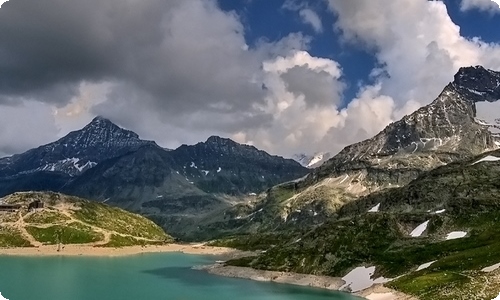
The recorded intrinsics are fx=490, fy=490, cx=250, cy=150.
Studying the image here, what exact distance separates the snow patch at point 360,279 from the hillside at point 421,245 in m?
1.97

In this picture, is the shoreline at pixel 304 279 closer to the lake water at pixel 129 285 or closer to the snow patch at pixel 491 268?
the lake water at pixel 129 285

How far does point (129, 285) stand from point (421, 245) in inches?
3384

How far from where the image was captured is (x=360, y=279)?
13500 centimetres

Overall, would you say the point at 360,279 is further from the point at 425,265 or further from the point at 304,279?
the point at 304,279

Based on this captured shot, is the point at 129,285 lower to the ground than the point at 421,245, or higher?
lower

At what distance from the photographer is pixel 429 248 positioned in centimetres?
13862

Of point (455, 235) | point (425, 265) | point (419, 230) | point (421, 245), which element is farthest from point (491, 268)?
point (419, 230)

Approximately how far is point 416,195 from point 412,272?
8110 cm

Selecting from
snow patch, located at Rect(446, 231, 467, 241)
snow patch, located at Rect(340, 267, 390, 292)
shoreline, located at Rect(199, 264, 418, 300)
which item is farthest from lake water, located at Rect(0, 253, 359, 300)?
snow patch, located at Rect(446, 231, 467, 241)

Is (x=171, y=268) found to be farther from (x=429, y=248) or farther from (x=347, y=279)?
(x=429, y=248)

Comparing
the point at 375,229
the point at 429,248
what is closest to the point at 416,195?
the point at 375,229

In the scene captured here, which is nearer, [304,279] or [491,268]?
[491,268]

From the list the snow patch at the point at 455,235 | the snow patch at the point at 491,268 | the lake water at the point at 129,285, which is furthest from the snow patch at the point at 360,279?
the snow patch at the point at 491,268

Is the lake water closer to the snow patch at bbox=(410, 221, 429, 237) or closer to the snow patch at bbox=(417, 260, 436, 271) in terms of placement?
the snow patch at bbox=(417, 260, 436, 271)
